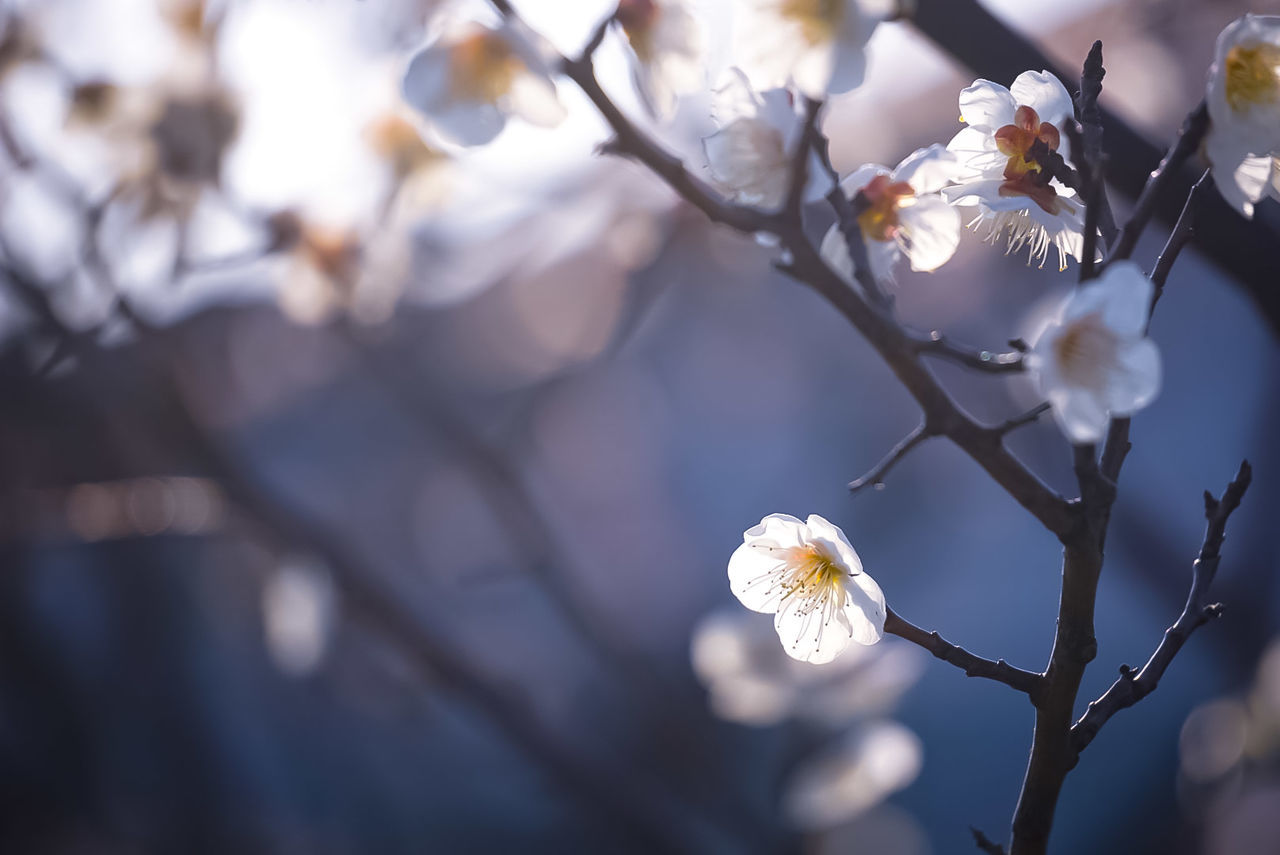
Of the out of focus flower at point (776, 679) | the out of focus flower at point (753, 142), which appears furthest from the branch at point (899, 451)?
the out of focus flower at point (776, 679)

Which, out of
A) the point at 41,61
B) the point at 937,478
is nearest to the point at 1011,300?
the point at 937,478

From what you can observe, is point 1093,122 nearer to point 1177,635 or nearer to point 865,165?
point 865,165

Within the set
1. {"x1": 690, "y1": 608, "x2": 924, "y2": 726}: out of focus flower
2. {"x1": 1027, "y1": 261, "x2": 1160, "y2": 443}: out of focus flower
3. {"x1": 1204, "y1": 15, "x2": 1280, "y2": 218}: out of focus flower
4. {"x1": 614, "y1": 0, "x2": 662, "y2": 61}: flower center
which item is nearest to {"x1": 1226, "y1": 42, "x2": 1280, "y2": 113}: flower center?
{"x1": 1204, "y1": 15, "x2": 1280, "y2": 218}: out of focus flower

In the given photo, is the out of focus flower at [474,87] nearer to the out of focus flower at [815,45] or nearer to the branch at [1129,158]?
the out of focus flower at [815,45]

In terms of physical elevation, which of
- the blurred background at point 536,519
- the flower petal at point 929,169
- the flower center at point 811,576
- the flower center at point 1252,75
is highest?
the flower center at point 1252,75

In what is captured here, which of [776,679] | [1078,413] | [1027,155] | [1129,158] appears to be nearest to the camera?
[1078,413]

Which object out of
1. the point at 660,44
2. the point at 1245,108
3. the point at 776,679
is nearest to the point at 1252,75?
the point at 1245,108
